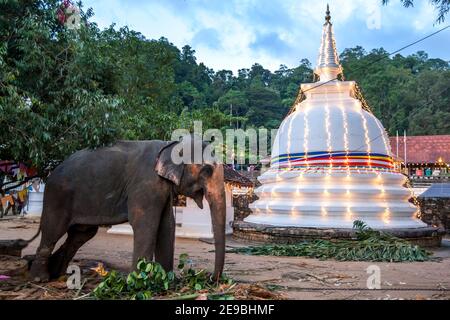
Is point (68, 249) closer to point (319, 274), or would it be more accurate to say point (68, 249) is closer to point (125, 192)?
point (125, 192)

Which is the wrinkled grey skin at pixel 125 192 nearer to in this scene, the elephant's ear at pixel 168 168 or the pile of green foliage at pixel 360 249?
the elephant's ear at pixel 168 168

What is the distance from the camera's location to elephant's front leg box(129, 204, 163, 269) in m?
6.37

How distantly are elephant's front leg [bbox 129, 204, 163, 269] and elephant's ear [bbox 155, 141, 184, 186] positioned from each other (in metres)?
0.47

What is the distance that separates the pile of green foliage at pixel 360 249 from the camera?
1088cm

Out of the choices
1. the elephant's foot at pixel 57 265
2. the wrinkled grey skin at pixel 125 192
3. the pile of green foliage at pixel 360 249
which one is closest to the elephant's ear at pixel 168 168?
the wrinkled grey skin at pixel 125 192

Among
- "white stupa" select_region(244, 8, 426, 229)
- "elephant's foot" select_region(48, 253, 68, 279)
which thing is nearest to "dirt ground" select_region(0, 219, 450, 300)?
"elephant's foot" select_region(48, 253, 68, 279)

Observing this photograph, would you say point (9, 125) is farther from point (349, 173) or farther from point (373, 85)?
point (373, 85)

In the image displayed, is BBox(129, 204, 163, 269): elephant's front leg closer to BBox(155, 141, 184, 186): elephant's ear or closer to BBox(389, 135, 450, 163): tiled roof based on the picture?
BBox(155, 141, 184, 186): elephant's ear

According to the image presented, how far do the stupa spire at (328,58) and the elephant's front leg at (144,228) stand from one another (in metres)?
13.5

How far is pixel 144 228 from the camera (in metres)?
6.41

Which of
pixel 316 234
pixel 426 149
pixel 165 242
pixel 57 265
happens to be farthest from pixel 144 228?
pixel 426 149

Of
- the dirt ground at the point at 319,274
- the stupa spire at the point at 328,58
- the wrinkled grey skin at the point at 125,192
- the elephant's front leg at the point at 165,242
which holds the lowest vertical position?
the dirt ground at the point at 319,274
